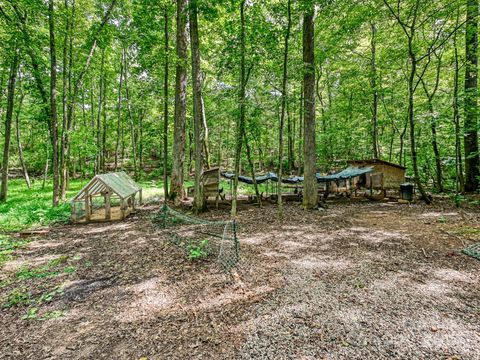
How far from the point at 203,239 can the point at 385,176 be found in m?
10.7

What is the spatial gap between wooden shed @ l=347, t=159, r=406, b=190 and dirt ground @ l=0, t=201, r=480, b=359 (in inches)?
241

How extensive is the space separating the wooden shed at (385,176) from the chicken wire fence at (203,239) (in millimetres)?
9079

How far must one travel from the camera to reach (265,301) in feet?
10.4

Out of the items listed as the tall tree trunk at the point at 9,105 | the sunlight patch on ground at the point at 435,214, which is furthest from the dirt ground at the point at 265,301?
the tall tree trunk at the point at 9,105

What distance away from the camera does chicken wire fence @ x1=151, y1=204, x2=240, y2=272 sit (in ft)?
15.1

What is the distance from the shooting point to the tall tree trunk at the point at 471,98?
813 centimetres

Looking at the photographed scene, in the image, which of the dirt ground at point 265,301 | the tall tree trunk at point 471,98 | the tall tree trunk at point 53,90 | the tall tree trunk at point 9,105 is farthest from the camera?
the tall tree trunk at point 9,105

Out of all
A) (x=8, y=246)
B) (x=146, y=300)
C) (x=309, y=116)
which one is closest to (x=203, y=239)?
(x=146, y=300)

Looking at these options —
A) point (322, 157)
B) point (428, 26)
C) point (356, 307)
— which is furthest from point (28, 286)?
point (322, 157)

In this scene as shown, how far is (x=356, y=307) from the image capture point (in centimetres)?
297

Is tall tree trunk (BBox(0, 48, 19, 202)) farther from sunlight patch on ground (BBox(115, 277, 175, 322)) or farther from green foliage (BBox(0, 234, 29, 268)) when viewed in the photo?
sunlight patch on ground (BBox(115, 277, 175, 322))

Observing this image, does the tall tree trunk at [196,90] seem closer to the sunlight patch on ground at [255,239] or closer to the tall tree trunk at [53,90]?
the sunlight patch on ground at [255,239]

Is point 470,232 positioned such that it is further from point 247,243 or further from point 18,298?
point 18,298

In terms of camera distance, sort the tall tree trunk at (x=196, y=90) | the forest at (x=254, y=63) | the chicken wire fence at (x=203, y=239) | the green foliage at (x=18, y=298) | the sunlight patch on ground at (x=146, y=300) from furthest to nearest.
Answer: the forest at (x=254, y=63), the tall tree trunk at (x=196, y=90), the chicken wire fence at (x=203, y=239), the green foliage at (x=18, y=298), the sunlight patch on ground at (x=146, y=300)
